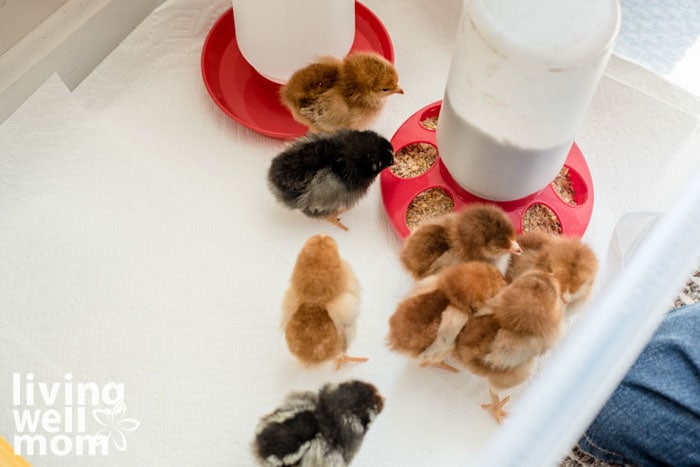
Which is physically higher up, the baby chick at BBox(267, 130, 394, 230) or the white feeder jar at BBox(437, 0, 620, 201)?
the white feeder jar at BBox(437, 0, 620, 201)

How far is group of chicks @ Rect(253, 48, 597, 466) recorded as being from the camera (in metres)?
1.00

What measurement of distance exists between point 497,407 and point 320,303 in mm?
362

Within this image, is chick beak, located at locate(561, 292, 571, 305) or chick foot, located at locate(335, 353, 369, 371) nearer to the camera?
chick beak, located at locate(561, 292, 571, 305)

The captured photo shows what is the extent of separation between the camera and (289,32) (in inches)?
51.4

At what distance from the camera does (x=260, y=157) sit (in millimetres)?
1428

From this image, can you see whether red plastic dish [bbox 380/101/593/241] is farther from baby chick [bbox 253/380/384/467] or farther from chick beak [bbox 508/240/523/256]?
baby chick [bbox 253/380/384/467]

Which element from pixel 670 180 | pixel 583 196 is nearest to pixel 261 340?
pixel 583 196

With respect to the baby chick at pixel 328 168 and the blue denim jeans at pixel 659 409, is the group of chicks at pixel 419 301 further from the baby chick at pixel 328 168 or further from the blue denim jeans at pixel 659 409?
the blue denim jeans at pixel 659 409

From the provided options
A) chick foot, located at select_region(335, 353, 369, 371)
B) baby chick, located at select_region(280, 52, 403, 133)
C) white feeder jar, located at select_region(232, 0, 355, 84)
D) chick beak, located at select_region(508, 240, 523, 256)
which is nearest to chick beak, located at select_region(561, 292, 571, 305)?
chick beak, located at select_region(508, 240, 523, 256)

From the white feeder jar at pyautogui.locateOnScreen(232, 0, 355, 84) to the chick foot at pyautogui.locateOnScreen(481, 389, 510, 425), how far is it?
0.67 metres

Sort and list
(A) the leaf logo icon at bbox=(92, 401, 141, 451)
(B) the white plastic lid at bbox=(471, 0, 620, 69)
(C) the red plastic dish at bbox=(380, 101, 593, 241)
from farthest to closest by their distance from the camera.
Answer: (C) the red plastic dish at bbox=(380, 101, 593, 241)
(A) the leaf logo icon at bbox=(92, 401, 141, 451)
(B) the white plastic lid at bbox=(471, 0, 620, 69)

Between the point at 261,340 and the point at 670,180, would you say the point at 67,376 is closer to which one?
the point at 261,340

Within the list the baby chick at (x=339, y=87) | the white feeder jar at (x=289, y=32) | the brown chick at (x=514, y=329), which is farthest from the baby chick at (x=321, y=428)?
the white feeder jar at (x=289, y=32)

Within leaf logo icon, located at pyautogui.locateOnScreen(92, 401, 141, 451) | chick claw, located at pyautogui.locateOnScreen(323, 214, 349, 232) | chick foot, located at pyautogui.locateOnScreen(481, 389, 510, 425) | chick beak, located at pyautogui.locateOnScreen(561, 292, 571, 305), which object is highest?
chick beak, located at pyautogui.locateOnScreen(561, 292, 571, 305)
